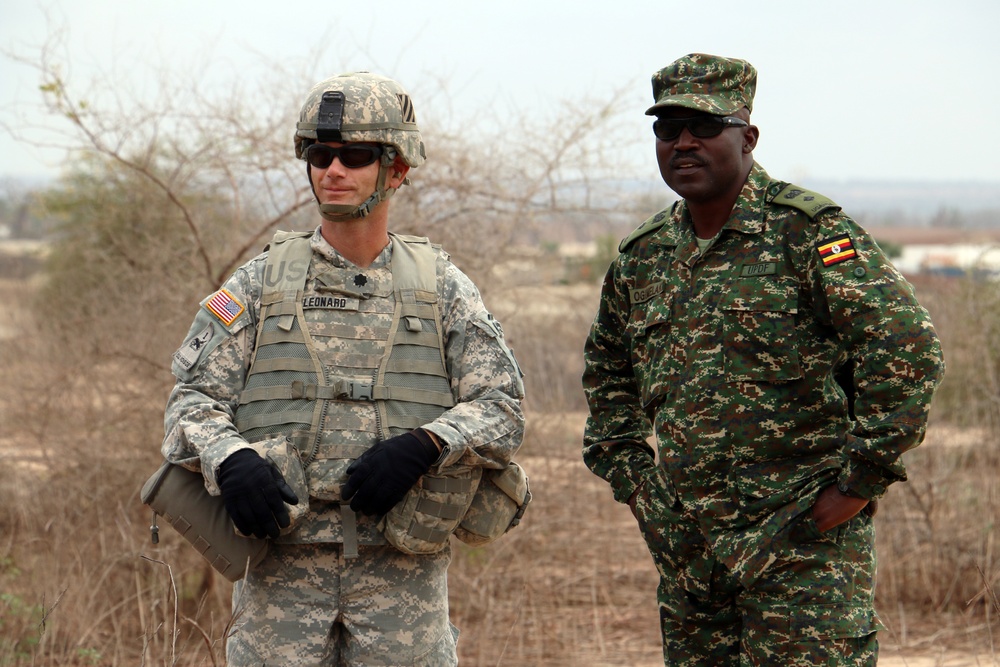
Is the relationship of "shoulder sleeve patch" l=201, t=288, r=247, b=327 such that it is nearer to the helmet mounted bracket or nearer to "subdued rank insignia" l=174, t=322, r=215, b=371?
"subdued rank insignia" l=174, t=322, r=215, b=371

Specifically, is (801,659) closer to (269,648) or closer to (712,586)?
(712,586)

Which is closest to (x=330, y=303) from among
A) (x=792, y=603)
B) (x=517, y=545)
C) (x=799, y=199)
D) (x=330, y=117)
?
(x=330, y=117)

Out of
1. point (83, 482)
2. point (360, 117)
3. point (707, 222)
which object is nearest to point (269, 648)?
point (360, 117)

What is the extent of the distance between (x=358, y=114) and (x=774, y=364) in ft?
4.20

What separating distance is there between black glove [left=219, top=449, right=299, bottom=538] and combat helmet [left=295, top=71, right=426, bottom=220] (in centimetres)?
72

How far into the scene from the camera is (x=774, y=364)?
2.83 meters

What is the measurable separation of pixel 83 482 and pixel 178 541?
86 centimetres

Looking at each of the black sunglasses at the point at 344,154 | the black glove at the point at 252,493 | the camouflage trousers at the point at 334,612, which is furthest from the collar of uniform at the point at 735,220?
the black glove at the point at 252,493

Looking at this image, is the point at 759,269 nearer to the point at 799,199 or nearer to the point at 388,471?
the point at 799,199

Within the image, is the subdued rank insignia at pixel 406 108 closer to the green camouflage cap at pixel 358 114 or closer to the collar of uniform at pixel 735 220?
the green camouflage cap at pixel 358 114

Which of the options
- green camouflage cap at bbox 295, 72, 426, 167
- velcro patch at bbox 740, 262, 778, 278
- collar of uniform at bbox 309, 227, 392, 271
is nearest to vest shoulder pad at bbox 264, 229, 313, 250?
collar of uniform at bbox 309, 227, 392, 271

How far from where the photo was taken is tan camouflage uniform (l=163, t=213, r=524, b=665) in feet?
9.32

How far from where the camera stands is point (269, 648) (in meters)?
2.84

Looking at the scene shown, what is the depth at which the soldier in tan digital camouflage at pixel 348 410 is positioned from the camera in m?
2.83
